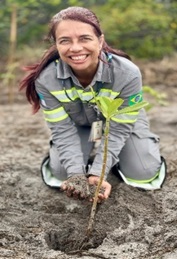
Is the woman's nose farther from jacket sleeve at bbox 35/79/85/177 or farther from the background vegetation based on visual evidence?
the background vegetation

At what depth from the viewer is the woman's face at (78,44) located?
2.29m

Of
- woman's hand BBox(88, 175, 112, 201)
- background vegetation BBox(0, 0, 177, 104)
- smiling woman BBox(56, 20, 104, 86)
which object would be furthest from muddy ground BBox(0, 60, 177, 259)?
background vegetation BBox(0, 0, 177, 104)

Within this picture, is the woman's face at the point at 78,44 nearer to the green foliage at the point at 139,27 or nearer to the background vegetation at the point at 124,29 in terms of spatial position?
the background vegetation at the point at 124,29

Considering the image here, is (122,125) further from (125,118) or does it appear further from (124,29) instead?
(124,29)

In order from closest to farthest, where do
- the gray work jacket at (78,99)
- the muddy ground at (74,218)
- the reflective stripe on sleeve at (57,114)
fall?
the muddy ground at (74,218) → the gray work jacket at (78,99) → the reflective stripe on sleeve at (57,114)

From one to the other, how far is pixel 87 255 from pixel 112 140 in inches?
30.0

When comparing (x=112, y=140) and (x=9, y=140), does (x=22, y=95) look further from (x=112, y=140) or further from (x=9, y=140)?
(x=112, y=140)

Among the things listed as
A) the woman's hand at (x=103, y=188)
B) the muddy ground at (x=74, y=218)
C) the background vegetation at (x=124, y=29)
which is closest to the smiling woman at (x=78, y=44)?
the woman's hand at (x=103, y=188)

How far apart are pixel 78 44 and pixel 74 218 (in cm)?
81

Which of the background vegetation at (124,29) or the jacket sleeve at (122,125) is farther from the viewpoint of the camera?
the background vegetation at (124,29)

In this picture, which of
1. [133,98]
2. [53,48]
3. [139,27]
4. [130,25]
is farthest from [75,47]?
[139,27]

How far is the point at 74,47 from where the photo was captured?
2320 mm

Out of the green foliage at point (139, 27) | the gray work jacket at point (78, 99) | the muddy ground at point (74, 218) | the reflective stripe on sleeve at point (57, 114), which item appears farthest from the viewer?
the green foliage at point (139, 27)

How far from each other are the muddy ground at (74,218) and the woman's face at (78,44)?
0.70 metres
